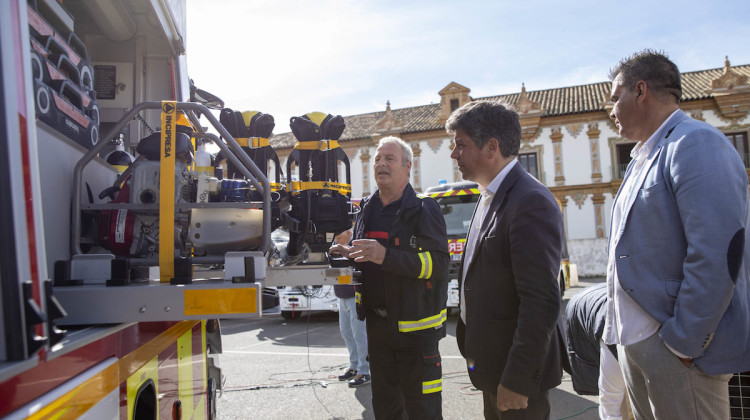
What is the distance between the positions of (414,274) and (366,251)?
32 cm

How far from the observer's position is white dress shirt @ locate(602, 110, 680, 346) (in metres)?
1.88

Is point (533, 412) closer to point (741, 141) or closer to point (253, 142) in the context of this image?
point (253, 142)

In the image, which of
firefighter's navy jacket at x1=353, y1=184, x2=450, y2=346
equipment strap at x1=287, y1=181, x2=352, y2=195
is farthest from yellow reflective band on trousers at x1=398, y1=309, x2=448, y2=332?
equipment strap at x1=287, y1=181, x2=352, y2=195

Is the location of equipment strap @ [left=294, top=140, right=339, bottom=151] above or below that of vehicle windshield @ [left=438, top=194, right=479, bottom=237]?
above

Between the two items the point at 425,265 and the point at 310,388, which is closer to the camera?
the point at 425,265

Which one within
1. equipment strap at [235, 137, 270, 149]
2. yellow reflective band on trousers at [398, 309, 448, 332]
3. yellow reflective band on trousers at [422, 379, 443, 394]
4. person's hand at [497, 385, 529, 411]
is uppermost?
equipment strap at [235, 137, 270, 149]

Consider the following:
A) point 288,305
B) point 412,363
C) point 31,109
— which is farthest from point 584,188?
point 31,109

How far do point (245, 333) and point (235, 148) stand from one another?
7922 millimetres

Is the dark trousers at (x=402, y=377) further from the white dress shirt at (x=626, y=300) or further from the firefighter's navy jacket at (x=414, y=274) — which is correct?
the white dress shirt at (x=626, y=300)

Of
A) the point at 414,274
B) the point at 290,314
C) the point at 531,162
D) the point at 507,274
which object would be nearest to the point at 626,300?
the point at 507,274

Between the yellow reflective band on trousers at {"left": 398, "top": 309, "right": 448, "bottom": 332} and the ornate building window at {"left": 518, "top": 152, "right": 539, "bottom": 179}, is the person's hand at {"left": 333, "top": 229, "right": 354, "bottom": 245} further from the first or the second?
the ornate building window at {"left": 518, "top": 152, "right": 539, "bottom": 179}

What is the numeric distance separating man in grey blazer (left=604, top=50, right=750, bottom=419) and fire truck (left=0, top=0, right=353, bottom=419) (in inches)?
46.4

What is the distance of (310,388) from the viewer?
17.2 feet

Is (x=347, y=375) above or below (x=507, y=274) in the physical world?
below
